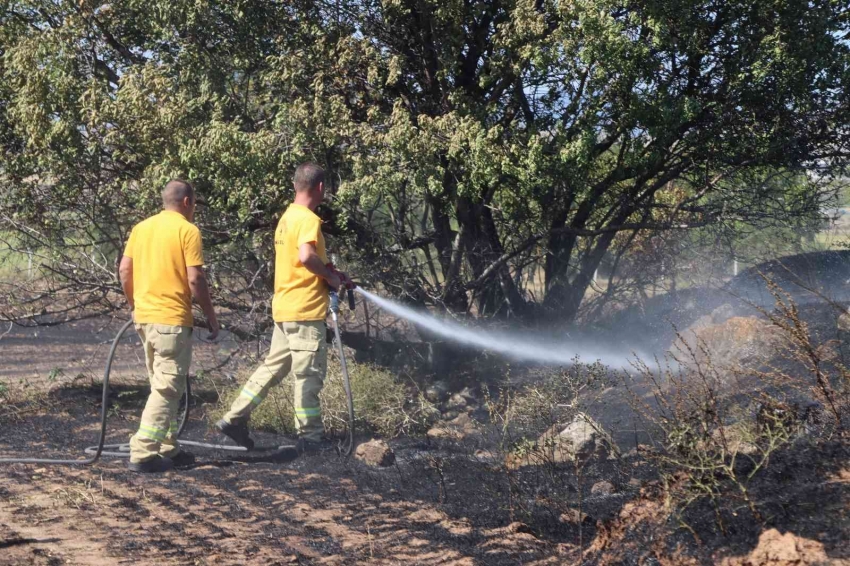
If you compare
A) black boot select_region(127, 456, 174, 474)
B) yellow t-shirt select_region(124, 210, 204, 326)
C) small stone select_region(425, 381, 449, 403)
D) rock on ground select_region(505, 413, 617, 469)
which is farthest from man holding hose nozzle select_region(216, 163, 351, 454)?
small stone select_region(425, 381, 449, 403)

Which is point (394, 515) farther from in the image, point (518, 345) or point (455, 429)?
point (518, 345)

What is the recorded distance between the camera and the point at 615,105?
766cm

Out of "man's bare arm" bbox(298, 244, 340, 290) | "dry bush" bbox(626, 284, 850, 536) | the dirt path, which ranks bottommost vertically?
the dirt path

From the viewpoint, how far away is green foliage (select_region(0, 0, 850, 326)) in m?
7.44

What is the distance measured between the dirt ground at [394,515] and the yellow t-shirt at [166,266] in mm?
1134

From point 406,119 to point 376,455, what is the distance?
2.85 m

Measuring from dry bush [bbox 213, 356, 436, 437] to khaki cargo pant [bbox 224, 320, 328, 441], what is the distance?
5.35 feet

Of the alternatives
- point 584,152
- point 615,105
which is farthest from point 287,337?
point 615,105

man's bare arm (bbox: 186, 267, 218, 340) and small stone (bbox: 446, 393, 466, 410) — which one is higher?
man's bare arm (bbox: 186, 267, 218, 340)

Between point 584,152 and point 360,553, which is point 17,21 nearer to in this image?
point 584,152

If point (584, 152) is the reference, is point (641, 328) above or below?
below

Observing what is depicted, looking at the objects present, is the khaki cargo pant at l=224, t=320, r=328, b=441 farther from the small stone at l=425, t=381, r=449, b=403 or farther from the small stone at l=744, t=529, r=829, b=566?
the small stone at l=425, t=381, r=449, b=403

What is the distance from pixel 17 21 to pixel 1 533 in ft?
19.3

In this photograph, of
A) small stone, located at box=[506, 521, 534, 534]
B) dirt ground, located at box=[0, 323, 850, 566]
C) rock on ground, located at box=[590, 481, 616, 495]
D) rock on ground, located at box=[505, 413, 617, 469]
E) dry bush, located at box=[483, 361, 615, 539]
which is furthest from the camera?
rock on ground, located at box=[505, 413, 617, 469]
